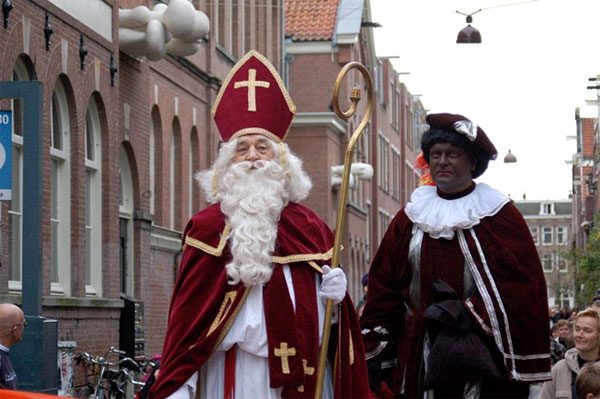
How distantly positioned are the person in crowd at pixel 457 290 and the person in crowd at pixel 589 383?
1.82 m

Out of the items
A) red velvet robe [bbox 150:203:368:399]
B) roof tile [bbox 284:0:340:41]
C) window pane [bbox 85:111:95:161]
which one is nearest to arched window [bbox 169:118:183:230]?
window pane [bbox 85:111:95:161]

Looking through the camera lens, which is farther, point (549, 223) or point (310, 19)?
point (549, 223)

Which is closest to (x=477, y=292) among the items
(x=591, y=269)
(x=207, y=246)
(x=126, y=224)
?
(x=207, y=246)

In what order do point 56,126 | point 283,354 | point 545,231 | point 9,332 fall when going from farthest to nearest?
point 545,231 < point 56,126 < point 9,332 < point 283,354

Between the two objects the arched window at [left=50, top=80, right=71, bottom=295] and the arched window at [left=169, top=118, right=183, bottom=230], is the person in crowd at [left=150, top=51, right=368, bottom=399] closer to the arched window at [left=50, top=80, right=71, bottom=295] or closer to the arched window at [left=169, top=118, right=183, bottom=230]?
the arched window at [left=50, top=80, right=71, bottom=295]

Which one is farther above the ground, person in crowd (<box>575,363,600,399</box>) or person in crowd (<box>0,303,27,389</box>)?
→ person in crowd (<box>0,303,27,389</box>)

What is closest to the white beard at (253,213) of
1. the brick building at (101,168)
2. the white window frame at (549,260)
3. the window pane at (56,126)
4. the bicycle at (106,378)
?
the brick building at (101,168)

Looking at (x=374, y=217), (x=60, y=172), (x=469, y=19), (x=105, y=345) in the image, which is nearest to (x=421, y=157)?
(x=60, y=172)

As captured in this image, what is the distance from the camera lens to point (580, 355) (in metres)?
11.5

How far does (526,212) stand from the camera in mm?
171375

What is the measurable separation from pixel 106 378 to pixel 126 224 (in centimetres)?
711

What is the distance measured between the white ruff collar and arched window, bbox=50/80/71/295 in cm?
1326

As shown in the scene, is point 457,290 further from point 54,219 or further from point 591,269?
point 591,269

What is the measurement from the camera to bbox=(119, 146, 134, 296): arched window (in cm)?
2578
